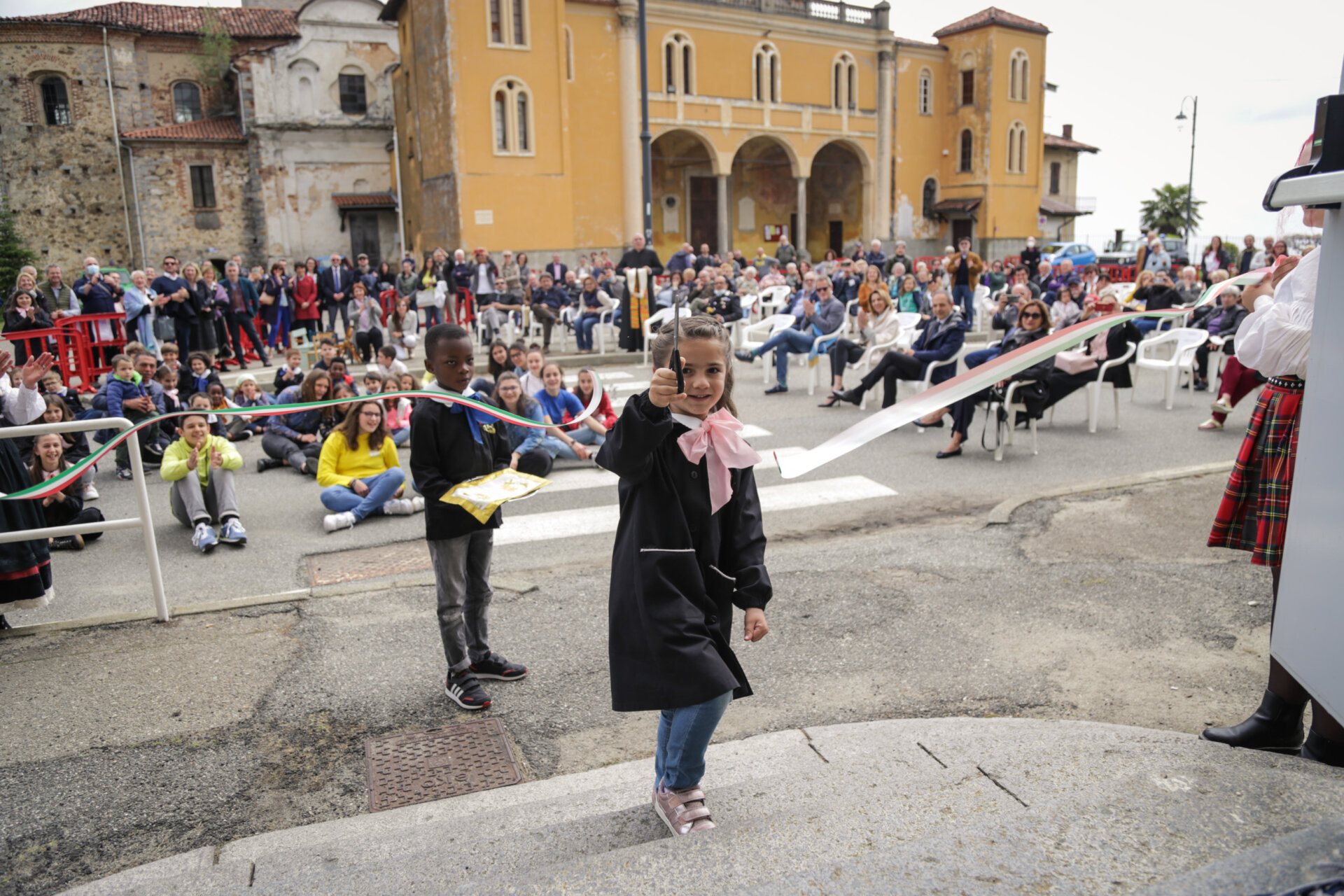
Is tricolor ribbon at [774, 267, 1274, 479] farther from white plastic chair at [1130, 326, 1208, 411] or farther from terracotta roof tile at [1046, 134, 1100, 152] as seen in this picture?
terracotta roof tile at [1046, 134, 1100, 152]

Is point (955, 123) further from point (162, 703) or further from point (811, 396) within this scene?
point (162, 703)

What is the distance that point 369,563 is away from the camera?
6.55 metres

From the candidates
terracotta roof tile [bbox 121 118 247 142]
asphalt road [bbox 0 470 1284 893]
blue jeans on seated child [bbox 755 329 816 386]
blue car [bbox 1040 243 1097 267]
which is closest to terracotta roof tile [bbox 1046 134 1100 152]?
blue car [bbox 1040 243 1097 267]

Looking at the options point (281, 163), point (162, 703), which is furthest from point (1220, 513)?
point (281, 163)

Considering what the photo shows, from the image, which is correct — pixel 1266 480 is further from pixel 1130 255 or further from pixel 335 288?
pixel 1130 255

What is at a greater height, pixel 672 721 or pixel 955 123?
pixel 955 123

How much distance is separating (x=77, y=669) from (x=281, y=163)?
3786 cm

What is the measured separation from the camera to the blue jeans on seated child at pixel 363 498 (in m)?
7.59

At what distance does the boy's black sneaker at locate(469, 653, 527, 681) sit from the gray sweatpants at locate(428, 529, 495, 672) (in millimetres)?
31

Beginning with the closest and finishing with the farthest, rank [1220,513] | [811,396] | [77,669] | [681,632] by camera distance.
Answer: [681,632] → [1220,513] → [77,669] → [811,396]

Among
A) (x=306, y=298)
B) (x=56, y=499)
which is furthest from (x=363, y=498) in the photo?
(x=306, y=298)

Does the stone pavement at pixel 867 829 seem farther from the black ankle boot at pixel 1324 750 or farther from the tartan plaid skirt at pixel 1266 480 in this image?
the tartan plaid skirt at pixel 1266 480

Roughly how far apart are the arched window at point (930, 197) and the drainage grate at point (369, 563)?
141 ft

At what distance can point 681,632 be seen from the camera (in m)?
2.71
